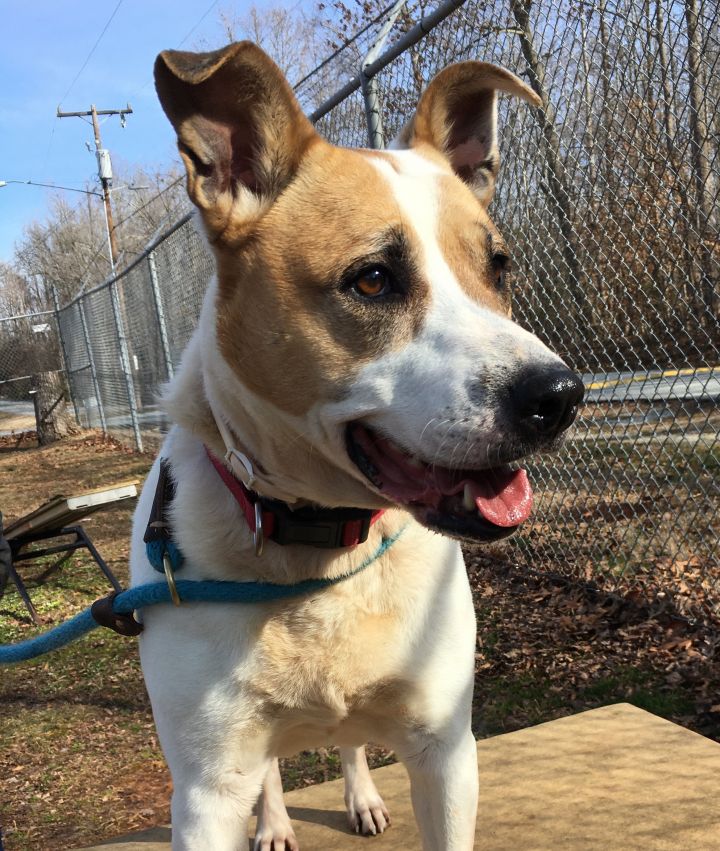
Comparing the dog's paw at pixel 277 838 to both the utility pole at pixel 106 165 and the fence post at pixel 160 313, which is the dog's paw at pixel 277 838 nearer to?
the fence post at pixel 160 313

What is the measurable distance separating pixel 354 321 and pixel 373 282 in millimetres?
107

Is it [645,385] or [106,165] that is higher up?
[106,165]

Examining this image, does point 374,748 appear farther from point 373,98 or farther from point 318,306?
point 373,98

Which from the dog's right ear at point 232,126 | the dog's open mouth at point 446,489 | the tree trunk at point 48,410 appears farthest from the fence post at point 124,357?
the dog's open mouth at point 446,489

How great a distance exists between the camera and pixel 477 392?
162cm

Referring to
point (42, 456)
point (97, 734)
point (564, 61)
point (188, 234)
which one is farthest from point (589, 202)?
point (42, 456)

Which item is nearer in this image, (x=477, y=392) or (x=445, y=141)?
(x=477, y=392)

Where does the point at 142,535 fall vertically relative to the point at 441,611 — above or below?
above

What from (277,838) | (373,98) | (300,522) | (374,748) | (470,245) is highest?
(373,98)

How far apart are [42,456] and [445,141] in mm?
14457

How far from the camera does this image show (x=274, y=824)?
2627 millimetres

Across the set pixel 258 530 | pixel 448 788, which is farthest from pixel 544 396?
pixel 448 788

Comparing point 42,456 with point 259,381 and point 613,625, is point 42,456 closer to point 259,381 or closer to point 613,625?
point 613,625

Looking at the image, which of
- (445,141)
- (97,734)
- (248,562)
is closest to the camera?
(248,562)
